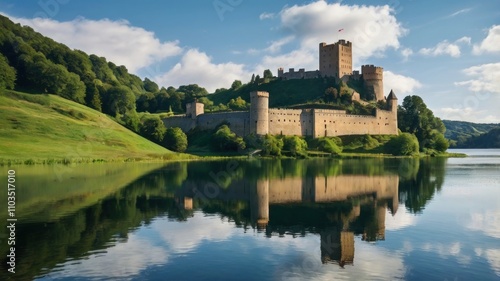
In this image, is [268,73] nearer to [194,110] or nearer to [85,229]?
[194,110]

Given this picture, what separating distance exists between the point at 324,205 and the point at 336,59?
92084 mm

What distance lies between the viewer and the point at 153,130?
→ 255 feet

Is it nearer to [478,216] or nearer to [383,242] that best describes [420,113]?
[478,216]

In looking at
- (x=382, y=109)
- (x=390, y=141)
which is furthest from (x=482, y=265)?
(x=382, y=109)

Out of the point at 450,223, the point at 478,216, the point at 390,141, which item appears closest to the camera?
the point at 450,223

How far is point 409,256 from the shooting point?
1462 centimetres

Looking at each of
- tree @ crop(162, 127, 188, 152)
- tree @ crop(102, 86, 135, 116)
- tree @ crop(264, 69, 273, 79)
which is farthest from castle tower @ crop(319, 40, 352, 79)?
tree @ crop(162, 127, 188, 152)

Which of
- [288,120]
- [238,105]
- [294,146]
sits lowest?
[294,146]

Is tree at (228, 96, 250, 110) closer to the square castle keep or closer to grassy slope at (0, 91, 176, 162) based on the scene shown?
the square castle keep

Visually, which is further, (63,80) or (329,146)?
(329,146)

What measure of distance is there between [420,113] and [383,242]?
92147mm

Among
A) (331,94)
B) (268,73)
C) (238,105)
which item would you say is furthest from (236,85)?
(331,94)

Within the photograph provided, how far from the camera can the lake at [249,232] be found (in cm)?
1315

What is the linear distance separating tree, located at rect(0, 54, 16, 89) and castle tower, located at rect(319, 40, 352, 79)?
233 ft
